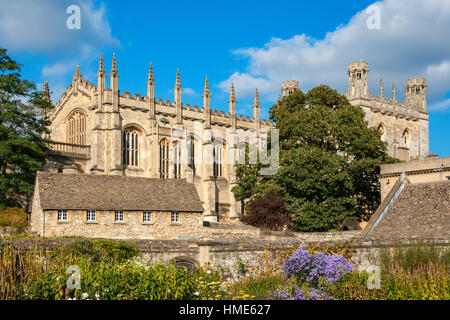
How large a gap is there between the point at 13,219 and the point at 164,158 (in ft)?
79.5

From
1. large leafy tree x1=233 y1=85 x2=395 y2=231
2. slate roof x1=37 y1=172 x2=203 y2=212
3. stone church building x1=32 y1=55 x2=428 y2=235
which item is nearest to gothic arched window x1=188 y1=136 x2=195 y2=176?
stone church building x1=32 y1=55 x2=428 y2=235

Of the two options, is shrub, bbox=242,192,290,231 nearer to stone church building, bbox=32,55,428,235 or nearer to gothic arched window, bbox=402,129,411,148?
stone church building, bbox=32,55,428,235

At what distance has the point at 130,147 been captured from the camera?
56938mm

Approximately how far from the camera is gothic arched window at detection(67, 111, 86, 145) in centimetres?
5753

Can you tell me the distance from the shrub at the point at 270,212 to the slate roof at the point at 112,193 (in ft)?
18.5

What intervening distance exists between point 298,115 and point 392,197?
16419mm

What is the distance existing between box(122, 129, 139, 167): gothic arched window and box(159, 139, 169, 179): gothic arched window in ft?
8.25

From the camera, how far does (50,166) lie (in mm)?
48531

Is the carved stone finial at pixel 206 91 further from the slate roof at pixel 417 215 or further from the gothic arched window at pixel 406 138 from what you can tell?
the slate roof at pixel 417 215

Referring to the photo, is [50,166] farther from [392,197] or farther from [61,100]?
[392,197]

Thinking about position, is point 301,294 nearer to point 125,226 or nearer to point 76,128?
point 125,226

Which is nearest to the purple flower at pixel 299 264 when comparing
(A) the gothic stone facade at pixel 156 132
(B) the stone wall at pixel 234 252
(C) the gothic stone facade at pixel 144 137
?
(B) the stone wall at pixel 234 252
